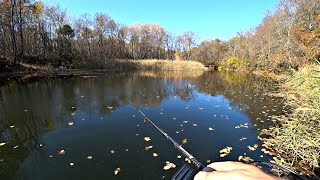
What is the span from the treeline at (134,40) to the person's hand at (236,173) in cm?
415

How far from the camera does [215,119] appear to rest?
25.5 ft

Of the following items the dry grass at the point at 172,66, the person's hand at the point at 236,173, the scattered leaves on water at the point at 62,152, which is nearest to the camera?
the person's hand at the point at 236,173

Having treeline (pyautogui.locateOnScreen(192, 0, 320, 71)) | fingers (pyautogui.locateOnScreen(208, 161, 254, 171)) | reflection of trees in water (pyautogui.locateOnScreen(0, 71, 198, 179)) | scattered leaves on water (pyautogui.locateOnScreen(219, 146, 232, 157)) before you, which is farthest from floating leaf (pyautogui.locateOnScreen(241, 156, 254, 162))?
treeline (pyautogui.locateOnScreen(192, 0, 320, 71))

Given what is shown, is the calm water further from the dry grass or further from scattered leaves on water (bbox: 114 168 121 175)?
the dry grass

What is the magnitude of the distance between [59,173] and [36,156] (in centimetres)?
105

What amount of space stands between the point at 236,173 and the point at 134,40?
55818 millimetres

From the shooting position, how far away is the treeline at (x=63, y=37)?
2761 centimetres

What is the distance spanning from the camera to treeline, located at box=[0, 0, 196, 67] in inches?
1087

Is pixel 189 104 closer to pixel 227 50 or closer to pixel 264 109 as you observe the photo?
pixel 264 109

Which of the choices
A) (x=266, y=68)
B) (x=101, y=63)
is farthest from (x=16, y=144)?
(x=266, y=68)

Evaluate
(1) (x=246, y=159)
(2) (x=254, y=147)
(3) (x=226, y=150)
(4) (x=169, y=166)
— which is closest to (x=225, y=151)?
(3) (x=226, y=150)

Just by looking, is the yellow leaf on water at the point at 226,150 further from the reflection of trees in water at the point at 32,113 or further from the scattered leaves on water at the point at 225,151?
the reflection of trees in water at the point at 32,113

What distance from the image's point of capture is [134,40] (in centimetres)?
5562

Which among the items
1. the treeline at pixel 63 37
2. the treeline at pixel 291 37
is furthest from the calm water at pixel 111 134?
the treeline at pixel 63 37
